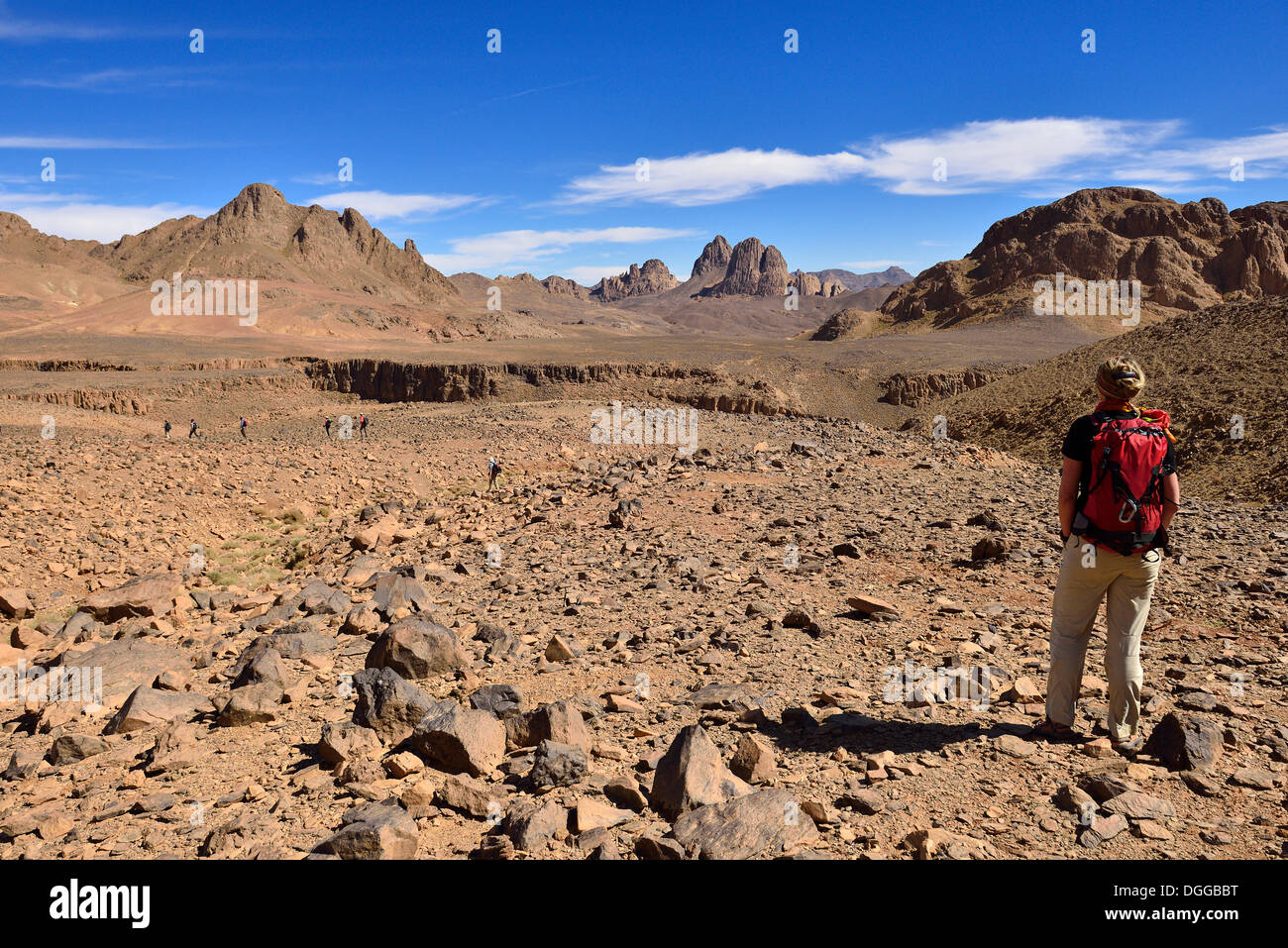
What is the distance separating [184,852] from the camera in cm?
365

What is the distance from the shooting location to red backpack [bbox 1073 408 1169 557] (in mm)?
4000

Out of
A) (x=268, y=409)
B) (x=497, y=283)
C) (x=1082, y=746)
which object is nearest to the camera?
(x=1082, y=746)

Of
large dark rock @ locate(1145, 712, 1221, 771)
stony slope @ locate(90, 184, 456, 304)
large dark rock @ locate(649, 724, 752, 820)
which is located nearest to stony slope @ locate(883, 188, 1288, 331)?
stony slope @ locate(90, 184, 456, 304)

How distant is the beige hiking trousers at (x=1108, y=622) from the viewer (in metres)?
4.09

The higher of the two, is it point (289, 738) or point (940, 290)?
point (940, 290)


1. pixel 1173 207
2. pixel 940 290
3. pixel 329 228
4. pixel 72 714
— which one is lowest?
pixel 72 714

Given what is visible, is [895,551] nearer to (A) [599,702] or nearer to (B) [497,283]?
(A) [599,702]

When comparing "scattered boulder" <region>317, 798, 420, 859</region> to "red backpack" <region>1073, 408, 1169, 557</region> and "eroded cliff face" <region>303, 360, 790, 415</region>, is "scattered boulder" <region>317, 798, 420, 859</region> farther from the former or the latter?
"eroded cliff face" <region>303, 360, 790, 415</region>

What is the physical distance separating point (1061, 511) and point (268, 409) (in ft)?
144

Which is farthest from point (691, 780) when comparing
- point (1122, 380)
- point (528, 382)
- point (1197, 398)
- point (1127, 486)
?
point (528, 382)

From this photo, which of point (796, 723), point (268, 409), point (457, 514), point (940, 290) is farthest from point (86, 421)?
point (940, 290)

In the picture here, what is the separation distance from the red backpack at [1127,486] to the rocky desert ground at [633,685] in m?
1.00

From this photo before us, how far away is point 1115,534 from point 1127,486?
0.26 m

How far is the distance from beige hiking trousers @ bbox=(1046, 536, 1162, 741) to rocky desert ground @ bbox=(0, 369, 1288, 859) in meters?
0.22
